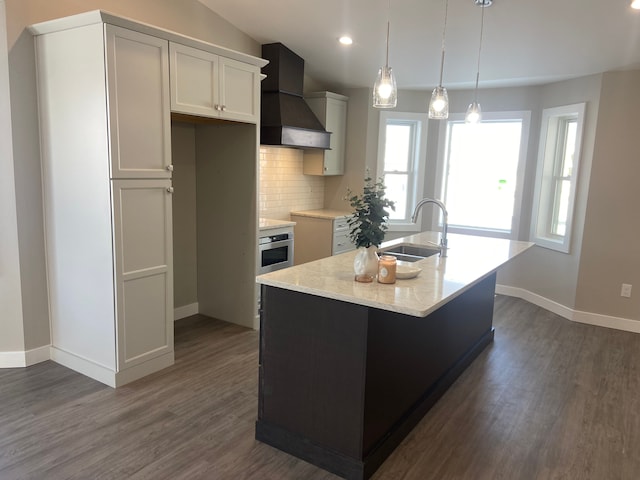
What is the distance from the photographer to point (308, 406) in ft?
7.69

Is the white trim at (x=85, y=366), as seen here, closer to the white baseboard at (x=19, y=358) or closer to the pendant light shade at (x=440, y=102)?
the white baseboard at (x=19, y=358)

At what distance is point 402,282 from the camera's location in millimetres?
2434

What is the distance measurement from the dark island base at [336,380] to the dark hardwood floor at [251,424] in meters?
0.11

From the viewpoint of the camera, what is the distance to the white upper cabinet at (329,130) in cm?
539

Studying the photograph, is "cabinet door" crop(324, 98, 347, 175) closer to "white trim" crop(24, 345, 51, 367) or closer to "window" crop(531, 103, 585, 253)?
"window" crop(531, 103, 585, 253)

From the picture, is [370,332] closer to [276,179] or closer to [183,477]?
[183,477]

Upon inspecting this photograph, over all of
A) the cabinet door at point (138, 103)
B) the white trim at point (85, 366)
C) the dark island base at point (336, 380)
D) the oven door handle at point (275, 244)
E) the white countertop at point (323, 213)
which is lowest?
the white trim at point (85, 366)

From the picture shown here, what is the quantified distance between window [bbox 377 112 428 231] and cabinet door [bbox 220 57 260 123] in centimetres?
248

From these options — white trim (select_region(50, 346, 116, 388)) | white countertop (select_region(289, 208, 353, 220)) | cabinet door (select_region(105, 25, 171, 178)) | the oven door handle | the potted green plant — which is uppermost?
cabinet door (select_region(105, 25, 171, 178))

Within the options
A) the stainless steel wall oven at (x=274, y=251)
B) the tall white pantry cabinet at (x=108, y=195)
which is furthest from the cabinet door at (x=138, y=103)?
the stainless steel wall oven at (x=274, y=251)

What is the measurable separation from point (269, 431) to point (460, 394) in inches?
54.8

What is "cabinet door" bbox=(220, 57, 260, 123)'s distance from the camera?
139 inches

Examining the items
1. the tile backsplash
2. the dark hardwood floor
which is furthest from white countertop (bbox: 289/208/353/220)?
the dark hardwood floor

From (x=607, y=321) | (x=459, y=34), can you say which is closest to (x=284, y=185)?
(x=459, y=34)
